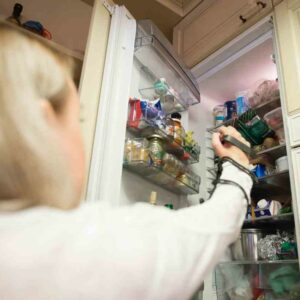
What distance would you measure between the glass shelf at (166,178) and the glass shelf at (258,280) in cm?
42

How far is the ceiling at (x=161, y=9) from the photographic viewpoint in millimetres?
1783

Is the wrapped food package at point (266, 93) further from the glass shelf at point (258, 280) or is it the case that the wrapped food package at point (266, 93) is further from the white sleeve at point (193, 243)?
the white sleeve at point (193, 243)

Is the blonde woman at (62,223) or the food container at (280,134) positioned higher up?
the food container at (280,134)

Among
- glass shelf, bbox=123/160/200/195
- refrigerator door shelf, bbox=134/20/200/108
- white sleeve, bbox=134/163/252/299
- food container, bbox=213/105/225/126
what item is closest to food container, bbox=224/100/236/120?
food container, bbox=213/105/225/126

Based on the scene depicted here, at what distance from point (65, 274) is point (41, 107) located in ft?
0.68

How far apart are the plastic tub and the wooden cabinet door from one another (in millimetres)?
198

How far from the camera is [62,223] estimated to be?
318mm

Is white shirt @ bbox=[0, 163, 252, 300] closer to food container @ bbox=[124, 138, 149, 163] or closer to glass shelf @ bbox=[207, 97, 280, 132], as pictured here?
food container @ bbox=[124, 138, 149, 163]

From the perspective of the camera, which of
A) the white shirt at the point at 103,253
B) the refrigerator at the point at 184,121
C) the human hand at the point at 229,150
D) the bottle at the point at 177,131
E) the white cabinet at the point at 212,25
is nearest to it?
the white shirt at the point at 103,253

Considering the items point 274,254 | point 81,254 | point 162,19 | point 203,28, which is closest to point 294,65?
point 203,28

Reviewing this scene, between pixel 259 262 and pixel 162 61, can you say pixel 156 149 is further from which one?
pixel 259 262

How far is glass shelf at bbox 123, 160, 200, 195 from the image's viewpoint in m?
1.06

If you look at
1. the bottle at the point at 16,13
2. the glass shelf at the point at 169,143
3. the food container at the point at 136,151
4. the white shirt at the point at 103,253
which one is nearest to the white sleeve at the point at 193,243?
the white shirt at the point at 103,253

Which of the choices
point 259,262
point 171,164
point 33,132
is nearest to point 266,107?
point 171,164
